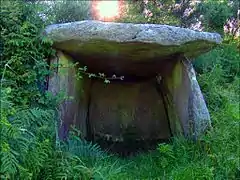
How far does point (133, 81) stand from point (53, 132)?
2662mm

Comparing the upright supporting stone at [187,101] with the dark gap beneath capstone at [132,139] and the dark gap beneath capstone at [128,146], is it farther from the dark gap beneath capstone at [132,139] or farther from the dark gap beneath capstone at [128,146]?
the dark gap beneath capstone at [128,146]

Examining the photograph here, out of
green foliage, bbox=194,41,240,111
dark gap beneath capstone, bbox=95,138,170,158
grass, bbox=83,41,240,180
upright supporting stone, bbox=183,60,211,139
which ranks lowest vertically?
dark gap beneath capstone, bbox=95,138,170,158

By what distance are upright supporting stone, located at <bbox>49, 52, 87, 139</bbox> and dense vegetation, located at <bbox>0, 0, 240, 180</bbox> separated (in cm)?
11

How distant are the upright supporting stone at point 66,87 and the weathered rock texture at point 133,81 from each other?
11mm

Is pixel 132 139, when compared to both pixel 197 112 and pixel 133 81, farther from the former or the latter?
pixel 197 112

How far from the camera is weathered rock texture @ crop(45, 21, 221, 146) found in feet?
13.0

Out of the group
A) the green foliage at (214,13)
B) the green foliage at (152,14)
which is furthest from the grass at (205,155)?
the green foliage at (214,13)

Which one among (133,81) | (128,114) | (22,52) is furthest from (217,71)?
(22,52)

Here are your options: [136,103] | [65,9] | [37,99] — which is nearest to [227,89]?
[136,103]

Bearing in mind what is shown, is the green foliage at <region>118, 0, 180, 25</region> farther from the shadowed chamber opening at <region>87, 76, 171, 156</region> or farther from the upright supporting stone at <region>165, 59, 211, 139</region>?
the upright supporting stone at <region>165, 59, 211, 139</region>

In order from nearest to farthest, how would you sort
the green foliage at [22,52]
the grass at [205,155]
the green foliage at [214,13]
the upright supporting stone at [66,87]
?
the grass at [205,155]
the green foliage at [22,52]
the upright supporting stone at [66,87]
the green foliage at [214,13]

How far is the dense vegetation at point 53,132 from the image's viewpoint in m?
2.77

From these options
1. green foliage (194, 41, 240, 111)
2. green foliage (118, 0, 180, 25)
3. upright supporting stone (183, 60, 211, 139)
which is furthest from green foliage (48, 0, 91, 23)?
green foliage (194, 41, 240, 111)

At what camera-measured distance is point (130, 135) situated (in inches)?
223
